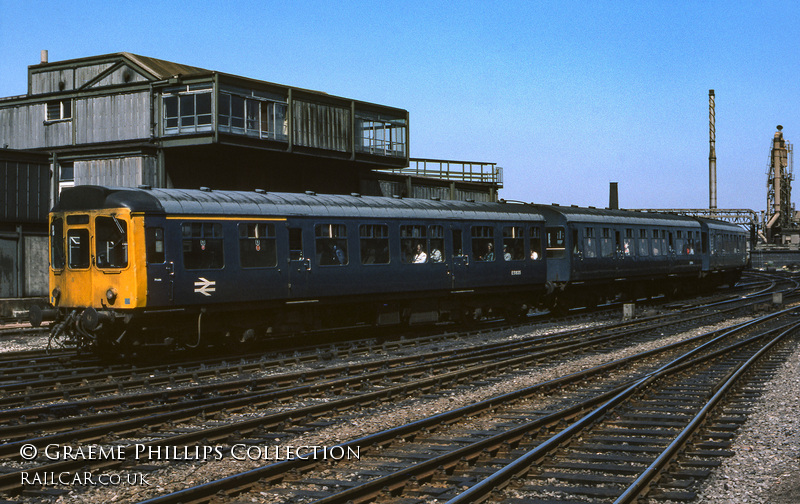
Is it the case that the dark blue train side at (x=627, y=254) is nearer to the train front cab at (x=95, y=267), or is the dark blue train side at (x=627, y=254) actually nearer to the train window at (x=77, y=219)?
the train front cab at (x=95, y=267)

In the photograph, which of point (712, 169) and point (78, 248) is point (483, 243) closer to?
point (78, 248)

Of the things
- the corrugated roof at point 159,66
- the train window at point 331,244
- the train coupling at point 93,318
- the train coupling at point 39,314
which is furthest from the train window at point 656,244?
the train coupling at point 39,314

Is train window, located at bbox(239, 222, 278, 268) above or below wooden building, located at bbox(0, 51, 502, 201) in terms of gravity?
below

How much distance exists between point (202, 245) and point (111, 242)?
1.57 m

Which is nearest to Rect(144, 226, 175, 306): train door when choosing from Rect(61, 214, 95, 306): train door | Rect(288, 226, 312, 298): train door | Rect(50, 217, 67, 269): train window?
Rect(61, 214, 95, 306): train door

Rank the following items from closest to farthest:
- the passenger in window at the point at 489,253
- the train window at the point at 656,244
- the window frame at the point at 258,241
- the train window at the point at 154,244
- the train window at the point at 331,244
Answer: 1. the train window at the point at 154,244
2. the window frame at the point at 258,241
3. the train window at the point at 331,244
4. the passenger in window at the point at 489,253
5. the train window at the point at 656,244

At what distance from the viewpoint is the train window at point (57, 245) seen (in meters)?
15.5

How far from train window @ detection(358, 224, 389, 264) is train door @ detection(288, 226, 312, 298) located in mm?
1661

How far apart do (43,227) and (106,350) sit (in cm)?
1536

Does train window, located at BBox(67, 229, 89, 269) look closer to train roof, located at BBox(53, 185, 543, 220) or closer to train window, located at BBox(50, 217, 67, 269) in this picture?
train window, located at BBox(50, 217, 67, 269)

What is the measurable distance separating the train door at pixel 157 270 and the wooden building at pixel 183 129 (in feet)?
50.6

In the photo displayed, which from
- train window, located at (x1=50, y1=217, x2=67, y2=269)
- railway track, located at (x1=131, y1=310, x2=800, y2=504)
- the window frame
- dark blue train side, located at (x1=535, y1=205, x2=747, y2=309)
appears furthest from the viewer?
dark blue train side, located at (x1=535, y1=205, x2=747, y2=309)

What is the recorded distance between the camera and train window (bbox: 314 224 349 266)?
17.5 metres

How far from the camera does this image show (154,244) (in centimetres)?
1441
